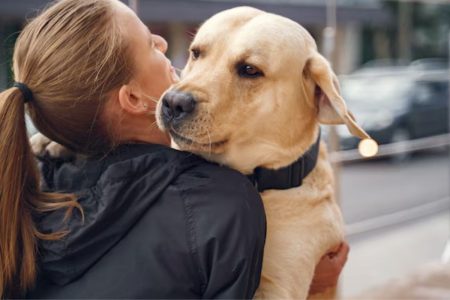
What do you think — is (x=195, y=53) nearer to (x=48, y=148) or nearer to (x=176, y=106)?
(x=176, y=106)

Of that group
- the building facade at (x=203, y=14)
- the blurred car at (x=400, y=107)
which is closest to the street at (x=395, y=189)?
the blurred car at (x=400, y=107)

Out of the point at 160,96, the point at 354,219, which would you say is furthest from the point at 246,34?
the point at 354,219

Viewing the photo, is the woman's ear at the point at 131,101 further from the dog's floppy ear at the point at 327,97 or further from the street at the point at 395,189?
the street at the point at 395,189

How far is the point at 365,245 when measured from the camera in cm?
519

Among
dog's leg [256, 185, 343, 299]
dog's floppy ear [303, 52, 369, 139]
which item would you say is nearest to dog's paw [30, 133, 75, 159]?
dog's leg [256, 185, 343, 299]

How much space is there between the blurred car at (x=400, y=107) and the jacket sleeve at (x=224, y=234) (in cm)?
658

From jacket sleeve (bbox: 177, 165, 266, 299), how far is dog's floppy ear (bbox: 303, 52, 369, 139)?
0.37 metres

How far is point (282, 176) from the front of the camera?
1833 mm

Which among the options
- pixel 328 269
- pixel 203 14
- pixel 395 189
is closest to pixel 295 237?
pixel 328 269

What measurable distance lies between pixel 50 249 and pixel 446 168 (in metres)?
8.02

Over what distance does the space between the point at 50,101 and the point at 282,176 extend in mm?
624

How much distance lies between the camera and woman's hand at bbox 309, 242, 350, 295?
1844 millimetres

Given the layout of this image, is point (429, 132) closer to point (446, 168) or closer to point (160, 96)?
point (446, 168)

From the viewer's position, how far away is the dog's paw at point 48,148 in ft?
5.69
